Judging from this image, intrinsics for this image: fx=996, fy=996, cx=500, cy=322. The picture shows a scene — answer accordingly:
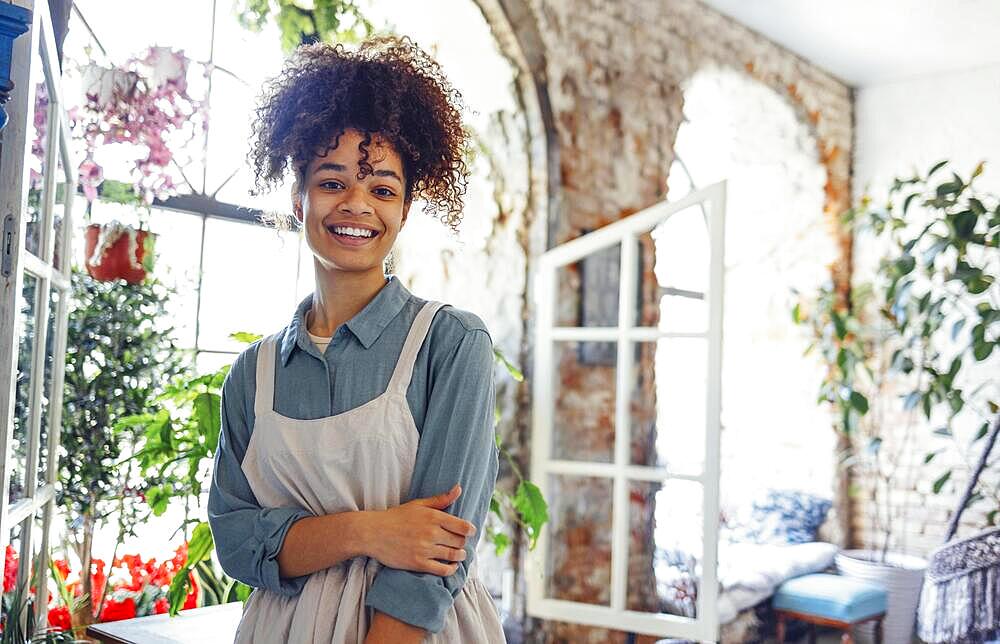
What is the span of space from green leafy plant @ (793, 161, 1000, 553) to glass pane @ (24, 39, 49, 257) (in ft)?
13.3

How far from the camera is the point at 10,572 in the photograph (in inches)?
76.6

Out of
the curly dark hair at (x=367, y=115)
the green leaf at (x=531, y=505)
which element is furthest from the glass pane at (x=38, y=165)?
the green leaf at (x=531, y=505)

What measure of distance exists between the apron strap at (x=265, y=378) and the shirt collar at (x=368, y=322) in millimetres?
26

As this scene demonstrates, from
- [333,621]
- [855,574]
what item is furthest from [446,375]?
[855,574]

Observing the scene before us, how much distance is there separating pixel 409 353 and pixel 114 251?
1.52 m

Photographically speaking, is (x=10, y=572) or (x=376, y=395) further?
(x=10, y=572)

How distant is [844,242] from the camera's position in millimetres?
6062

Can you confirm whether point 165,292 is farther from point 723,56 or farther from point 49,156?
point 723,56

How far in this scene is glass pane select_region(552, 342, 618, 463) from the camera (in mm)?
3848

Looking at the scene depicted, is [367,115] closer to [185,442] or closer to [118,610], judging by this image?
[185,442]

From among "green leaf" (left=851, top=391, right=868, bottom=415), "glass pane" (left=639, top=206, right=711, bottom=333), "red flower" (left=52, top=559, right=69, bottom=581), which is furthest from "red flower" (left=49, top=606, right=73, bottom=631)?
"green leaf" (left=851, top=391, right=868, bottom=415)

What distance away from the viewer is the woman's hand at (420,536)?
4.01ft

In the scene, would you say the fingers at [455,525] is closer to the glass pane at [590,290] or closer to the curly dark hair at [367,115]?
the curly dark hair at [367,115]

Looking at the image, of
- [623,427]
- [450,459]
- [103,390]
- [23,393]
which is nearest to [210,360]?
[103,390]
